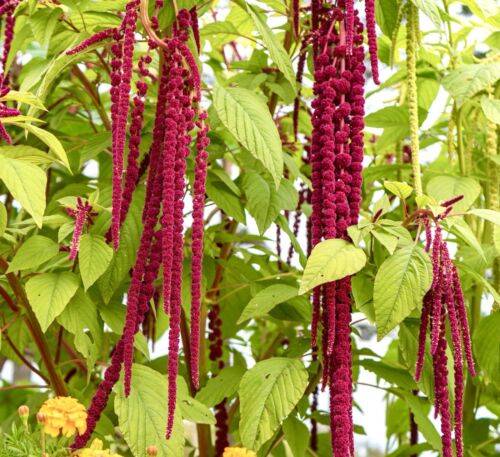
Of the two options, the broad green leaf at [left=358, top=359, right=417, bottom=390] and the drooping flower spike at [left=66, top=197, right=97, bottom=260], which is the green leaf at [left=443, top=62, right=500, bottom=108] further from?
the drooping flower spike at [left=66, top=197, right=97, bottom=260]

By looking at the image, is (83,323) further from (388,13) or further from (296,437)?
(388,13)

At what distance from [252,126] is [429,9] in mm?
254

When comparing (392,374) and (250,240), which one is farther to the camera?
(250,240)

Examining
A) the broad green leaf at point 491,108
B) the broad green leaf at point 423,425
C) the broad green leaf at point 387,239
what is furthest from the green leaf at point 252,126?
the broad green leaf at point 423,425

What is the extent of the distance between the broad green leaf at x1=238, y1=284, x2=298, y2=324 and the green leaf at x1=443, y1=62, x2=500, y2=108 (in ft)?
1.07

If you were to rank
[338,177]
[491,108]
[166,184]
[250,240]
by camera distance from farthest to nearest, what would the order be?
[250,240] < [491,108] < [338,177] < [166,184]

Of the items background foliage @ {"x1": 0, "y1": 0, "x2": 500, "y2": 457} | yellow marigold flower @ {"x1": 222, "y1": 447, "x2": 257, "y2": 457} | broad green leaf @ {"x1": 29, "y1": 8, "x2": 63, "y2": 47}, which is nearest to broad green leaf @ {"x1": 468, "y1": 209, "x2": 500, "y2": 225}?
background foliage @ {"x1": 0, "y1": 0, "x2": 500, "y2": 457}

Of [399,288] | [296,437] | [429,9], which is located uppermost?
[429,9]

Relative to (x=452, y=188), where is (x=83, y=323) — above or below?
below

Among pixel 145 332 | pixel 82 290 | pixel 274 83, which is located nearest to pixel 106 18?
pixel 274 83

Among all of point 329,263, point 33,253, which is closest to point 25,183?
point 33,253

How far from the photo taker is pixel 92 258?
0.94m

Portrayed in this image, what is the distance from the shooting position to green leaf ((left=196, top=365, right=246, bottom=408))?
1.09 m

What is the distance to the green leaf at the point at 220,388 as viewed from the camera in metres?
1.09
